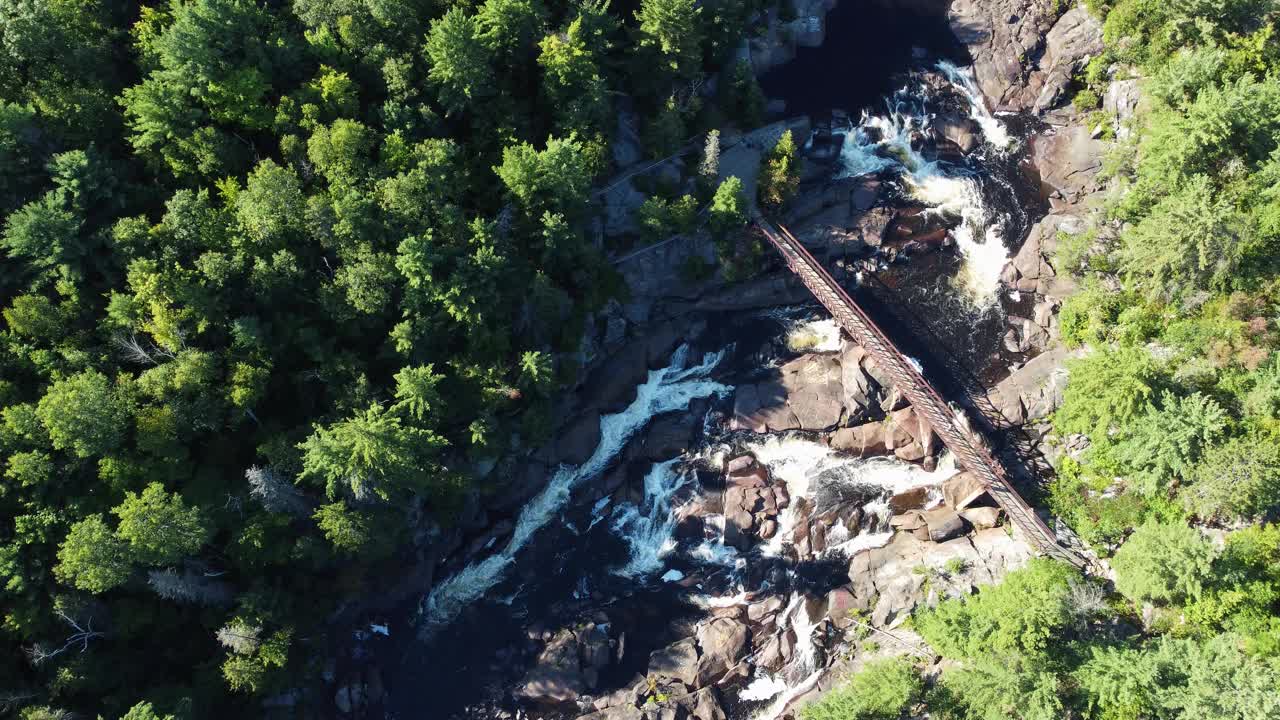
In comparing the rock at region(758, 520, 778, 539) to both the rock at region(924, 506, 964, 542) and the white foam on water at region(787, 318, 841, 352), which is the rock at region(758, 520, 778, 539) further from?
the white foam on water at region(787, 318, 841, 352)

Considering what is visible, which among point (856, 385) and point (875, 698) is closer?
point (875, 698)

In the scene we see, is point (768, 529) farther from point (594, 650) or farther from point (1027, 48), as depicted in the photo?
point (1027, 48)

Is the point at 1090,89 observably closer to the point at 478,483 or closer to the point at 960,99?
the point at 960,99

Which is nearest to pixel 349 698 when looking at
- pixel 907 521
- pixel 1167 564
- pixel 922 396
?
Result: pixel 907 521

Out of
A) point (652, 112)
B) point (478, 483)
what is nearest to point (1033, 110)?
point (652, 112)

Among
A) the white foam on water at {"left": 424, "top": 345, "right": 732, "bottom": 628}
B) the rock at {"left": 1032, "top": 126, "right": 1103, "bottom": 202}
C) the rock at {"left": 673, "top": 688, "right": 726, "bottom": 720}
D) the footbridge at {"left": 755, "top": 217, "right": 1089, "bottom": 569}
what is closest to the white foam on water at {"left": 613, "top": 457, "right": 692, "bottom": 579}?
the white foam on water at {"left": 424, "top": 345, "right": 732, "bottom": 628}

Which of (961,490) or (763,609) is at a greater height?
(961,490)
